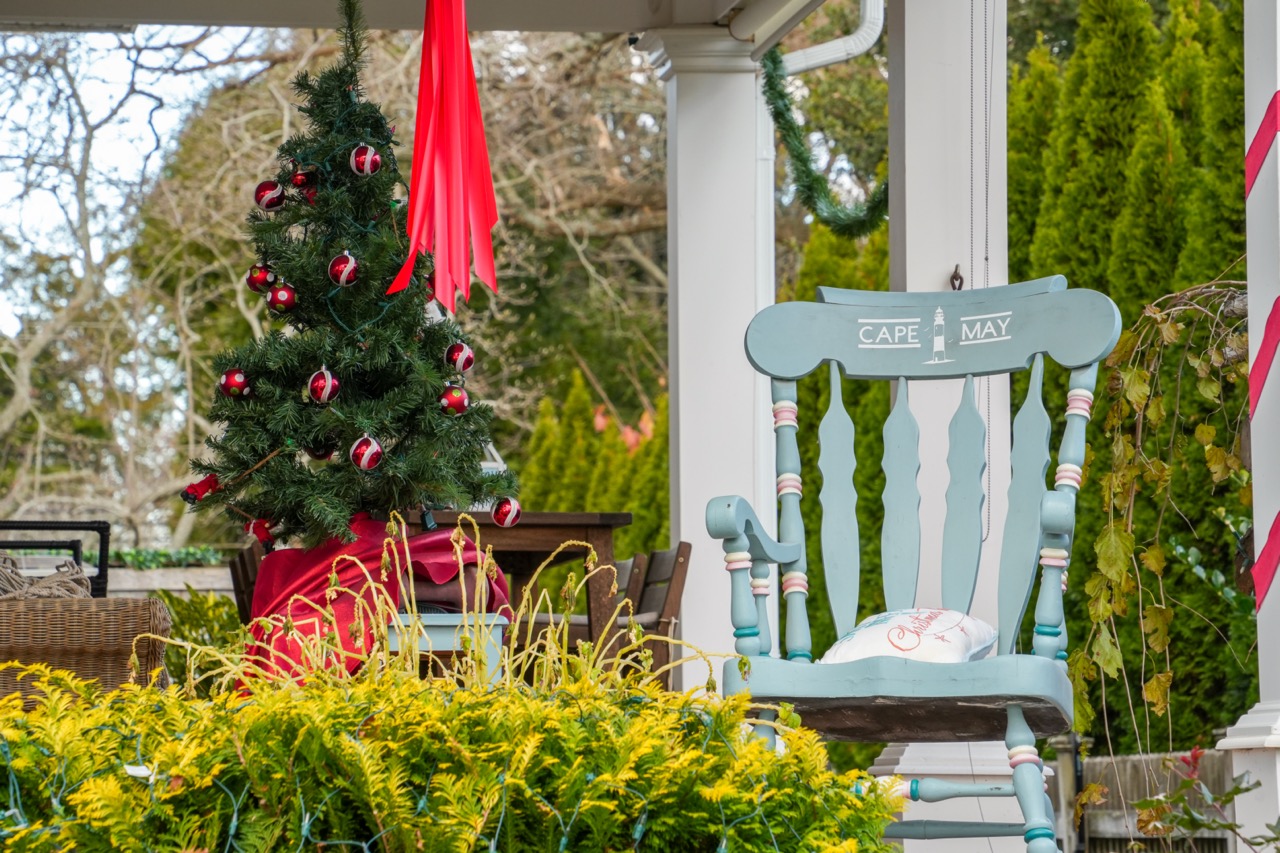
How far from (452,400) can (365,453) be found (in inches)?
8.8

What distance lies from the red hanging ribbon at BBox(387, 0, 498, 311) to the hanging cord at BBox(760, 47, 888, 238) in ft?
5.19

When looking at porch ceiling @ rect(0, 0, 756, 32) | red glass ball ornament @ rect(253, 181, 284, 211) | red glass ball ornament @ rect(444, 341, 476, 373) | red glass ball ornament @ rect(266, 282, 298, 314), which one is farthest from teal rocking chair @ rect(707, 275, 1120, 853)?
porch ceiling @ rect(0, 0, 756, 32)

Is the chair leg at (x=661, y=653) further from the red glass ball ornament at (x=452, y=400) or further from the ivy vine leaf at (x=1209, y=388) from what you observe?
the ivy vine leaf at (x=1209, y=388)

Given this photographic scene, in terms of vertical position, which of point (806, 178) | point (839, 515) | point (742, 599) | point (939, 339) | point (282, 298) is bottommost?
point (742, 599)

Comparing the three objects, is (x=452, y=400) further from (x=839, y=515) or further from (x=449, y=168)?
(x=839, y=515)

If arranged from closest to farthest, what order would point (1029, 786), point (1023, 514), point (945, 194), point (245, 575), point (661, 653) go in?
point (1029, 786) < point (1023, 514) < point (945, 194) < point (661, 653) < point (245, 575)

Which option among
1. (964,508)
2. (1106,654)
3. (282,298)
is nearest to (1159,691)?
(1106,654)

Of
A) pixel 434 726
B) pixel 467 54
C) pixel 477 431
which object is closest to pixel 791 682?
pixel 434 726

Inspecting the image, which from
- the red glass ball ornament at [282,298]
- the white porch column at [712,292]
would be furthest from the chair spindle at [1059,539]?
the white porch column at [712,292]

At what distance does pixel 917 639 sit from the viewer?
1.92m

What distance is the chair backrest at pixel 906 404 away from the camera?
214cm

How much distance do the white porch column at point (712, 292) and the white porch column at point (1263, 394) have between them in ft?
7.10

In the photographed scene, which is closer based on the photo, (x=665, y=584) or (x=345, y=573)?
(x=345, y=573)

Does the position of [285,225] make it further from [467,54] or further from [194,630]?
[194,630]
